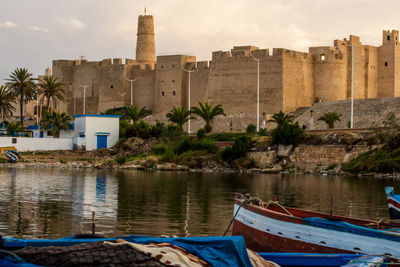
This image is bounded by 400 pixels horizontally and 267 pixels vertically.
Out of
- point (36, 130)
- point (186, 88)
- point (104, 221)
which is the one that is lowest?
point (104, 221)

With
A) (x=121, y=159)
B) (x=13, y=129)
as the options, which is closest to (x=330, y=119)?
(x=121, y=159)

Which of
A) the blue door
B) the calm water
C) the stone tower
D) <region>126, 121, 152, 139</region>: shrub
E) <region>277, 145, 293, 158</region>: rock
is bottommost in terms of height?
the calm water

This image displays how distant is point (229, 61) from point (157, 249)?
4448 cm

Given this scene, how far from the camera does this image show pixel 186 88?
5478 cm

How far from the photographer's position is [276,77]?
157ft

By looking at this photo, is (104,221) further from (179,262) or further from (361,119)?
(361,119)

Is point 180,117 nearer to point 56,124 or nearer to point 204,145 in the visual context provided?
point 204,145

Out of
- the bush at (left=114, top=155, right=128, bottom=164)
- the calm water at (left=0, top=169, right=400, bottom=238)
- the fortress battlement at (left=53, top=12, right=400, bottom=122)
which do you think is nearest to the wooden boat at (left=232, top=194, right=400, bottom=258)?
the calm water at (left=0, top=169, right=400, bottom=238)

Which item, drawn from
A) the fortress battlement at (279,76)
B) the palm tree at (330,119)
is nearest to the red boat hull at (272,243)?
the palm tree at (330,119)

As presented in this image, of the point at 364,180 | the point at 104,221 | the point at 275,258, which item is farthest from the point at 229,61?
the point at 275,258

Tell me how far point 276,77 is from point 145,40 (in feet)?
55.9

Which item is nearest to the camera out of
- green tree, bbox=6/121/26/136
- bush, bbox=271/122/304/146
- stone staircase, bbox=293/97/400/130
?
bush, bbox=271/122/304/146

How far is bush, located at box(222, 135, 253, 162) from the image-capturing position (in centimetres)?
3681

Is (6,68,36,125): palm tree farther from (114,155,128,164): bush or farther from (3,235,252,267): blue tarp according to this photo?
(3,235,252,267): blue tarp
